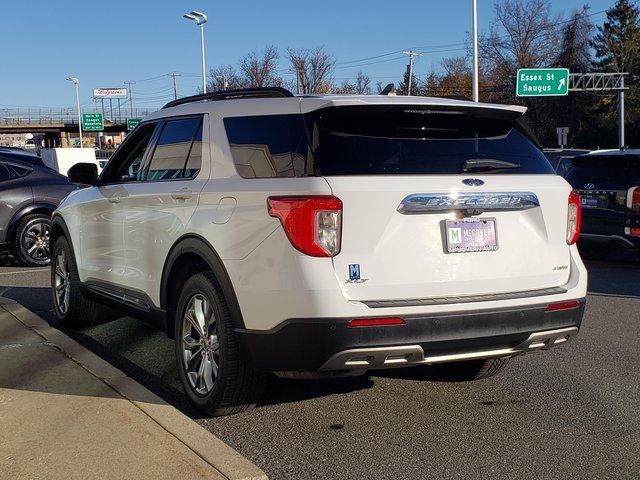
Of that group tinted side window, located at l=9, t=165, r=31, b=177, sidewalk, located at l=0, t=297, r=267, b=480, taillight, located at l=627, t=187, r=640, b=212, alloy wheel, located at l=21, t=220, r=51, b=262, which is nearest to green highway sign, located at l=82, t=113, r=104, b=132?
tinted side window, located at l=9, t=165, r=31, b=177

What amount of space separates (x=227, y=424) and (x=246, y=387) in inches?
12.4

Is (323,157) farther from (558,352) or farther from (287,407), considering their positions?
(558,352)

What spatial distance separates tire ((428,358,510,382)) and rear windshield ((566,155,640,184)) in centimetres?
639

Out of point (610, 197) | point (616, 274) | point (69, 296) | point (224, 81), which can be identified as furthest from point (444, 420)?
point (224, 81)

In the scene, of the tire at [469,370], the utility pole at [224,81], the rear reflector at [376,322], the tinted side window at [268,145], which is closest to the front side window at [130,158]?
the tinted side window at [268,145]

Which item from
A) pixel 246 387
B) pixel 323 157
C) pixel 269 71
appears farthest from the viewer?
pixel 269 71

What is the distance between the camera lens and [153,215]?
4.88 metres

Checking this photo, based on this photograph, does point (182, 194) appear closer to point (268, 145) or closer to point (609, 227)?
point (268, 145)

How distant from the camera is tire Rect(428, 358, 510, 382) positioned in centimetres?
500

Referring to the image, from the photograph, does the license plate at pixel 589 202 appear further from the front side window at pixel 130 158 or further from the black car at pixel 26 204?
the black car at pixel 26 204

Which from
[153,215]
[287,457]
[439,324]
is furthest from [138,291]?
[439,324]

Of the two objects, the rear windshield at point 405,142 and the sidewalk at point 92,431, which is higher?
the rear windshield at point 405,142

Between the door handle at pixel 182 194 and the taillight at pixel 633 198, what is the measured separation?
7702 mm

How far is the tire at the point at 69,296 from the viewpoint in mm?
6402
